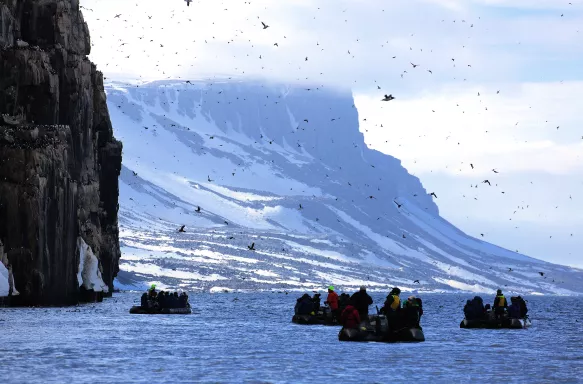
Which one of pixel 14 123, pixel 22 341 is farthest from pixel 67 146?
pixel 22 341

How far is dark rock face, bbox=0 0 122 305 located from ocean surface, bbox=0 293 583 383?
43.7 feet

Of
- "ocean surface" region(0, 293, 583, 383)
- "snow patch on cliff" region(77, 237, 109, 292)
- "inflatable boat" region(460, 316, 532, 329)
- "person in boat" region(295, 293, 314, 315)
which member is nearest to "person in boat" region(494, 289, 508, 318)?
"inflatable boat" region(460, 316, 532, 329)

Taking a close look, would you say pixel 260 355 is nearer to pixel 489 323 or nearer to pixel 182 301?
pixel 489 323

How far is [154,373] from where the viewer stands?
191ft

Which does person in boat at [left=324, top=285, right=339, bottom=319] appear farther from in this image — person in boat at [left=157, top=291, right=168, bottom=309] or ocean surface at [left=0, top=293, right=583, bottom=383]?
person in boat at [left=157, top=291, right=168, bottom=309]

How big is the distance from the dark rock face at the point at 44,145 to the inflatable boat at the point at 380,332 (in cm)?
4397

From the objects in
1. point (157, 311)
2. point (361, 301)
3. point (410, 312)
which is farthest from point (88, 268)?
point (410, 312)

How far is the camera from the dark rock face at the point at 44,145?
11700cm

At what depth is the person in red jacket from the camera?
262 feet

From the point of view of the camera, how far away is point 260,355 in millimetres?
71938

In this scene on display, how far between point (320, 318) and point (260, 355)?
128ft

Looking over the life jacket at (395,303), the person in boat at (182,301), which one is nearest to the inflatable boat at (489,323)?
the life jacket at (395,303)

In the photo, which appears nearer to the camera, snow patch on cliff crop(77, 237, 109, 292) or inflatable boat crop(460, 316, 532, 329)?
inflatable boat crop(460, 316, 532, 329)

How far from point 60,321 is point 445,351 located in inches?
1448
